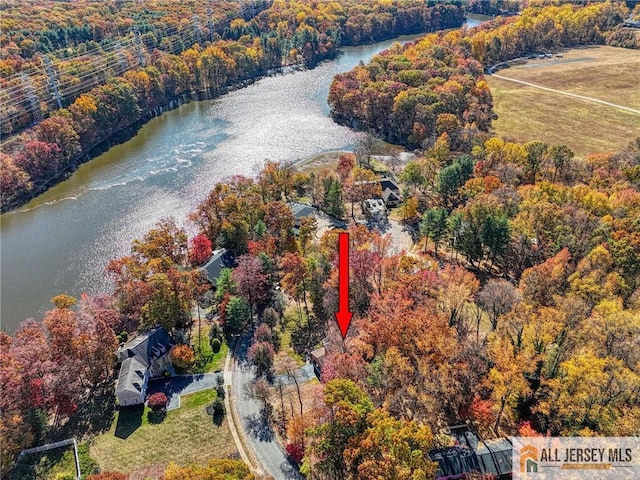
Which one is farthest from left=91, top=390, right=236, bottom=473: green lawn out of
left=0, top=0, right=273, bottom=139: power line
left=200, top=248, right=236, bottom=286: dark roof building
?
left=0, top=0, right=273, bottom=139: power line

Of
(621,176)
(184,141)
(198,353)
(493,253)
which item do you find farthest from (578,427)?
(184,141)

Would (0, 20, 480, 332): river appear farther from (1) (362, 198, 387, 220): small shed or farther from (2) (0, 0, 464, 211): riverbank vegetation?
(1) (362, 198, 387, 220): small shed

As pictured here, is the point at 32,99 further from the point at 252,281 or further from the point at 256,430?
the point at 256,430

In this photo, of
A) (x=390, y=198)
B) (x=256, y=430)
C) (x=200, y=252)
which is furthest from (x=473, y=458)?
(x=390, y=198)

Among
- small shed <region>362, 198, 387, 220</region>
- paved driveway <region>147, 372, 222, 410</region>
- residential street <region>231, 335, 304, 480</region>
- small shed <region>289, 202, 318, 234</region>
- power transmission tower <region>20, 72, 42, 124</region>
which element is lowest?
residential street <region>231, 335, 304, 480</region>

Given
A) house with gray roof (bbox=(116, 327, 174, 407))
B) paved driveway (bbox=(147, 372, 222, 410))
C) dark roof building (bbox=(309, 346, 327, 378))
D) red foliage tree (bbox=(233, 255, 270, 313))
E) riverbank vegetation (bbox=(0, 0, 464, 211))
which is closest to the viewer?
house with gray roof (bbox=(116, 327, 174, 407))

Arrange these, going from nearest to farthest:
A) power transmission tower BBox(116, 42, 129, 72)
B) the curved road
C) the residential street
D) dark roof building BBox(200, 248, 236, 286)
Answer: the residential street < dark roof building BBox(200, 248, 236, 286) < the curved road < power transmission tower BBox(116, 42, 129, 72)
